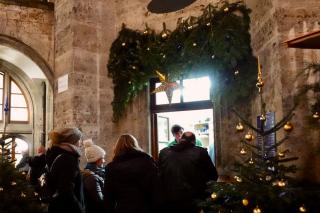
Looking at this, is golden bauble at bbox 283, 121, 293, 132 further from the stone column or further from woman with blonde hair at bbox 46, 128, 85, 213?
the stone column

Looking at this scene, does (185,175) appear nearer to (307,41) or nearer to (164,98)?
(307,41)

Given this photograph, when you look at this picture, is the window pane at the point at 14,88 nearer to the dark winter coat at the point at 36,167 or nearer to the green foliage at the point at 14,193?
the dark winter coat at the point at 36,167

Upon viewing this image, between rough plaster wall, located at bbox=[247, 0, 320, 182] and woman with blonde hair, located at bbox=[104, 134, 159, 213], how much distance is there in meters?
2.11

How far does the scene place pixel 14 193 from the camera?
4715 mm

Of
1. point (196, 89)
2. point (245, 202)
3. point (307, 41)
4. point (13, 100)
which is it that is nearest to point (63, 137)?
point (245, 202)

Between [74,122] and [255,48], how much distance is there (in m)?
3.33

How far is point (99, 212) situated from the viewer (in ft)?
12.7

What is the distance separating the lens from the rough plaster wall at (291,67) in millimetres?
4691

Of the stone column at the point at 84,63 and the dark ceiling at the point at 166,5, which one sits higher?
the dark ceiling at the point at 166,5

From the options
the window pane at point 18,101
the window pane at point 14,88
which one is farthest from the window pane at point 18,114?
the window pane at point 14,88

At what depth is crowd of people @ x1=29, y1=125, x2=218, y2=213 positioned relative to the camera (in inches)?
129

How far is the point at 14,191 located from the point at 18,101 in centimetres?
610

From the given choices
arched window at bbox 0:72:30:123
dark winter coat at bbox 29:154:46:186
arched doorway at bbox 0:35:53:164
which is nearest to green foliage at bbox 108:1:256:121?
dark winter coat at bbox 29:154:46:186

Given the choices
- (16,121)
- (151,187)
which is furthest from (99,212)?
(16,121)
